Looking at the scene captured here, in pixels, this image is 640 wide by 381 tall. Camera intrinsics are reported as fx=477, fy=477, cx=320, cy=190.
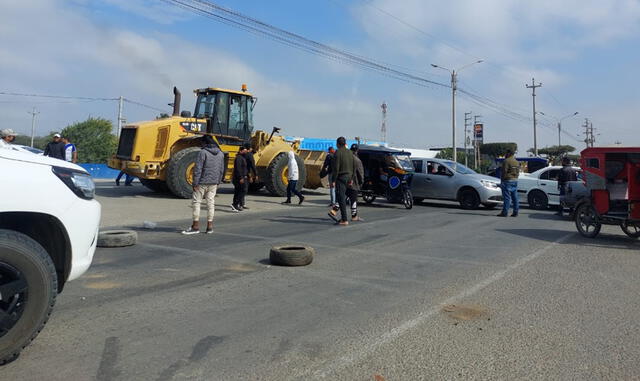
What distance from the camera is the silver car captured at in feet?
50.2

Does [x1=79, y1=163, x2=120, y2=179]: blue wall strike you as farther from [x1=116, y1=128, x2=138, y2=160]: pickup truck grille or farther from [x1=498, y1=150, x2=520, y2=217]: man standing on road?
[x1=498, y1=150, x2=520, y2=217]: man standing on road

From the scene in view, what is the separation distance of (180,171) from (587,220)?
1069 centimetres

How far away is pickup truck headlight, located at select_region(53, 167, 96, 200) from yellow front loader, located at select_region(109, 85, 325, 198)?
10.9 m

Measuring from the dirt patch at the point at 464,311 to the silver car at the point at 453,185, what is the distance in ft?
37.2

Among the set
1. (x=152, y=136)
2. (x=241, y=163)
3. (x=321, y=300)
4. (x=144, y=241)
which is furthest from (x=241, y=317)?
(x=152, y=136)

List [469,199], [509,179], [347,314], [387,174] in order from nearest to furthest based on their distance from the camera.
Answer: [347,314], [509,179], [387,174], [469,199]

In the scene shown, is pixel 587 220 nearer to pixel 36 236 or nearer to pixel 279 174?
pixel 36 236

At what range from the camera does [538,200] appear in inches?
622

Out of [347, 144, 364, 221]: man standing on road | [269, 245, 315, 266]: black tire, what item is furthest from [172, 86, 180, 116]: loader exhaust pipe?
[269, 245, 315, 266]: black tire

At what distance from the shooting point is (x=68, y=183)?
3.36 meters

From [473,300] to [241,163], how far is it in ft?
29.1

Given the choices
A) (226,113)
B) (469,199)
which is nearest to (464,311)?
(469,199)

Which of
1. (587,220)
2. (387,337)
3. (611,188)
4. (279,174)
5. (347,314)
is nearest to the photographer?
(387,337)

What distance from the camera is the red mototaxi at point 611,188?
8625mm
